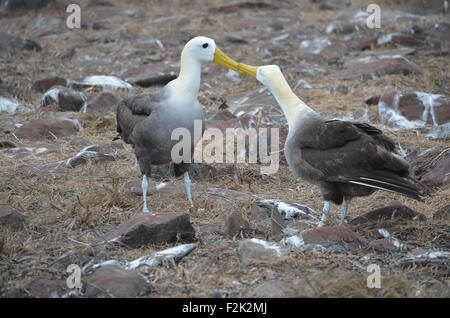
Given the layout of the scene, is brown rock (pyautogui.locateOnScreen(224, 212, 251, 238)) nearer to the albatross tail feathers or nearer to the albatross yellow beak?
the albatross tail feathers

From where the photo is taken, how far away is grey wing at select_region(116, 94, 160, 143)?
5.32 metres

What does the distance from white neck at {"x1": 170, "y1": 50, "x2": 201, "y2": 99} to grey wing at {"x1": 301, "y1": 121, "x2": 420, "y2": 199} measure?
3.17 ft

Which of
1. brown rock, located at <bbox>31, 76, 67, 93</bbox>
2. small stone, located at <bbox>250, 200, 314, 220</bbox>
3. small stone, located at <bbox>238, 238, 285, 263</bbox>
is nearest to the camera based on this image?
small stone, located at <bbox>238, 238, 285, 263</bbox>

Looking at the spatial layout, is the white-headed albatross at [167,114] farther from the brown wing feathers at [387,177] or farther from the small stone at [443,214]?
the small stone at [443,214]

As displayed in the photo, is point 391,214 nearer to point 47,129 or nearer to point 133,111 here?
point 133,111

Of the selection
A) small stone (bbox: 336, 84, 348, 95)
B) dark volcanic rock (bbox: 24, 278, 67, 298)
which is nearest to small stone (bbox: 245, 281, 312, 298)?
dark volcanic rock (bbox: 24, 278, 67, 298)

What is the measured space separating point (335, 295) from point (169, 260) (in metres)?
1.01

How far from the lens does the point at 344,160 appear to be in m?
4.71

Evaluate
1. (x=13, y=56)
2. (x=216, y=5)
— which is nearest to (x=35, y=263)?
(x=13, y=56)

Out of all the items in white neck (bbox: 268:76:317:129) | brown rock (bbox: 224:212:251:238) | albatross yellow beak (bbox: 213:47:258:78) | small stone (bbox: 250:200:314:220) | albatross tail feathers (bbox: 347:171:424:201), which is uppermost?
albatross yellow beak (bbox: 213:47:258:78)

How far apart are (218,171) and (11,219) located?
2010 mm

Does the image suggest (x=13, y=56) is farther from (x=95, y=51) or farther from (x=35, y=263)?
(x=35, y=263)

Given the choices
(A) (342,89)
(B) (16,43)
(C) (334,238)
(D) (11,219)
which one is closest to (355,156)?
(C) (334,238)

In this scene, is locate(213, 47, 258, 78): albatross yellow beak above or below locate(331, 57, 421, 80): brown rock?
above
